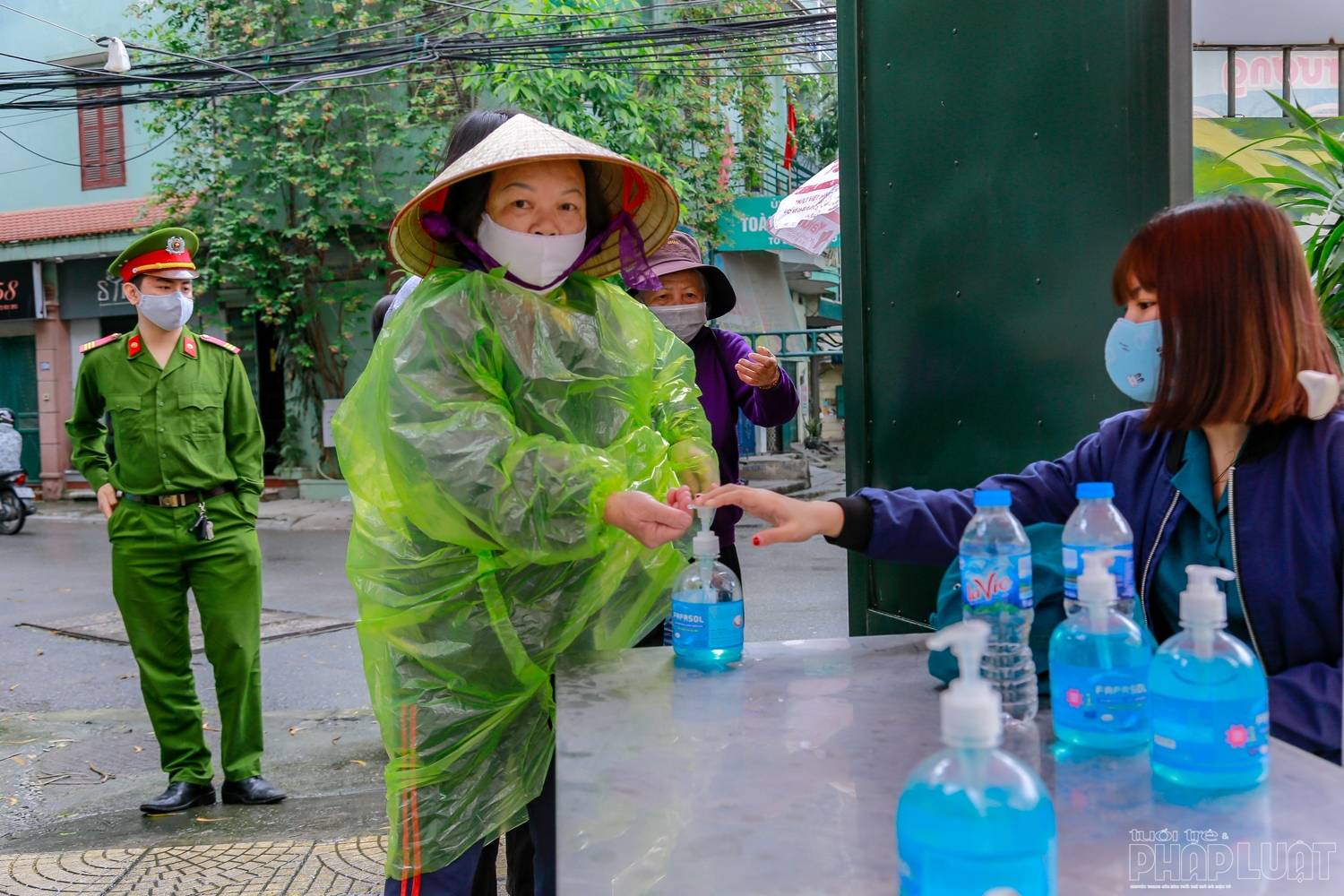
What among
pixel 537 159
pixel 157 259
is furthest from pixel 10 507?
pixel 537 159

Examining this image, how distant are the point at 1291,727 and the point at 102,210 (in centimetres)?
1739

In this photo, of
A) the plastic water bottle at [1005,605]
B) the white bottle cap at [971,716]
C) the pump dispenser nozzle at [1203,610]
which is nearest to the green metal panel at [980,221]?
the plastic water bottle at [1005,605]

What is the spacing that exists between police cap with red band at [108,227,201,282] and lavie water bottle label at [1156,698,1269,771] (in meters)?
3.92

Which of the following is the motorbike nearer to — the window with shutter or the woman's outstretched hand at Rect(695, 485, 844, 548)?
the window with shutter

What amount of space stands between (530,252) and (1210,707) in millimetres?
1473

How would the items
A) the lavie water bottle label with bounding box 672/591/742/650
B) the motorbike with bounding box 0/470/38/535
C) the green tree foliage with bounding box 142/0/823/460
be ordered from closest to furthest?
the lavie water bottle label with bounding box 672/591/742/650 < the motorbike with bounding box 0/470/38/535 < the green tree foliage with bounding box 142/0/823/460

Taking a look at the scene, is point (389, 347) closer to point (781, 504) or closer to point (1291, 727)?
point (781, 504)

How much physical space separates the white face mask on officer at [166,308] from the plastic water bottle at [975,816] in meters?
3.88

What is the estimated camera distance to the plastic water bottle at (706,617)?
193cm

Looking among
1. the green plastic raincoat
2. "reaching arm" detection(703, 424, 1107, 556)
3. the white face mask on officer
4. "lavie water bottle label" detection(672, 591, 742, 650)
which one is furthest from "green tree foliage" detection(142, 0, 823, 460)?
"lavie water bottle label" detection(672, 591, 742, 650)

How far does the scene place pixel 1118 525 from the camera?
160cm

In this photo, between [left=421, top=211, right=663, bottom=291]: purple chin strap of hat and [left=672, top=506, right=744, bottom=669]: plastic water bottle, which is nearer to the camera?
[left=672, top=506, right=744, bottom=669]: plastic water bottle

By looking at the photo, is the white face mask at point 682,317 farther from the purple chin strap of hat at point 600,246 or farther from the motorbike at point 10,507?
the motorbike at point 10,507

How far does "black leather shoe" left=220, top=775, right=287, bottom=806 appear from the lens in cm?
394
